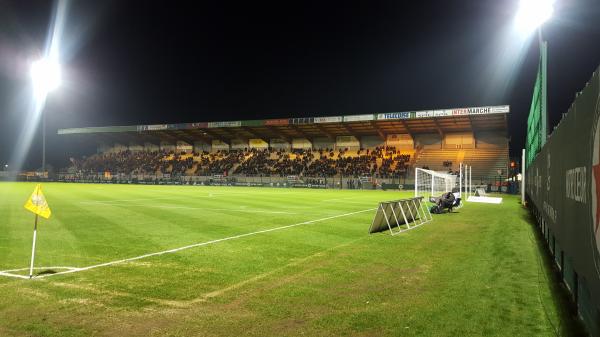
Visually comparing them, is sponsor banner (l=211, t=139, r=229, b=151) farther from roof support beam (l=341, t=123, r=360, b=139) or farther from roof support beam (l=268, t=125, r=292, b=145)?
roof support beam (l=341, t=123, r=360, b=139)

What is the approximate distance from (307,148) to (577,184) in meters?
66.2

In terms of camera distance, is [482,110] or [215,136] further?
[215,136]

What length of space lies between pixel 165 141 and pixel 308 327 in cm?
8062

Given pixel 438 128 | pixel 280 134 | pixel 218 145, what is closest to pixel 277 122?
pixel 280 134

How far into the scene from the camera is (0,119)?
3228 inches

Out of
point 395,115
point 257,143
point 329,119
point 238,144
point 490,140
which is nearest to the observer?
point 395,115

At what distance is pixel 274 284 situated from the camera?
21.6ft

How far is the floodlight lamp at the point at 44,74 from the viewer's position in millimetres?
50031

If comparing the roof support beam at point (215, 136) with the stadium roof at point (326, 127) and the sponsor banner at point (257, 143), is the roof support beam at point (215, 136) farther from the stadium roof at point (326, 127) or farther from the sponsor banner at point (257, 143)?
the sponsor banner at point (257, 143)

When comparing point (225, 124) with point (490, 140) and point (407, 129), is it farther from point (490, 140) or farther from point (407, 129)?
point (490, 140)

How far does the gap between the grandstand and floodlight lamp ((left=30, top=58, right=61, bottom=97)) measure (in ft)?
67.7

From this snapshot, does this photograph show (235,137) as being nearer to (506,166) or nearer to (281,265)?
(506,166)

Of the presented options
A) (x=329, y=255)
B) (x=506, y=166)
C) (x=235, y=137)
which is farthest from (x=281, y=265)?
(x=235, y=137)

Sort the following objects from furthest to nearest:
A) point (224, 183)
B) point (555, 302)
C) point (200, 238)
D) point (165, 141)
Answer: point (165, 141) < point (224, 183) < point (200, 238) < point (555, 302)
